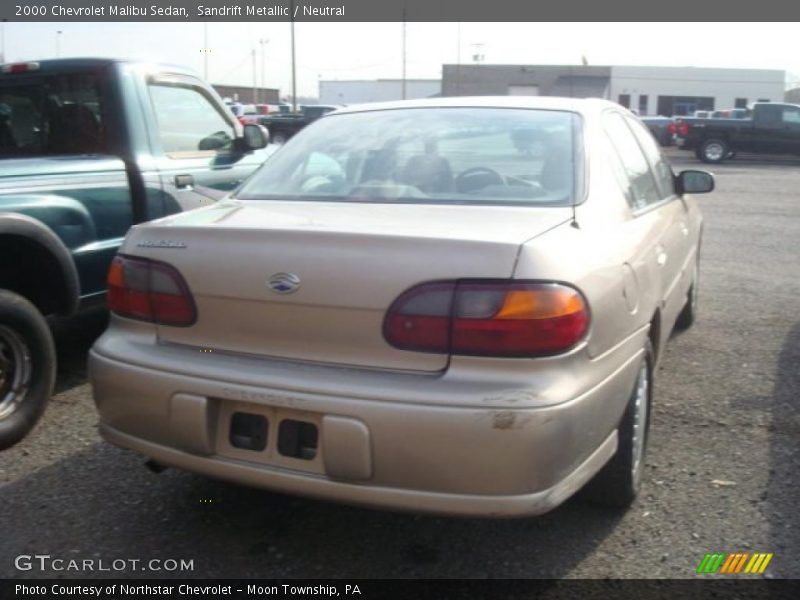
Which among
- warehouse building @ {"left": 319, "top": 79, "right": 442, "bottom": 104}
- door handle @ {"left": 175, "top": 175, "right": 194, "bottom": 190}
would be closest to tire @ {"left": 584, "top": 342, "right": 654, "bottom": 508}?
door handle @ {"left": 175, "top": 175, "right": 194, "bottom": 190}

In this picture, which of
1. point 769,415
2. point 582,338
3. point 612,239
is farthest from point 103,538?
point 769,415

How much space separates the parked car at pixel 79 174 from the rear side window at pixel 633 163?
7.61 feet

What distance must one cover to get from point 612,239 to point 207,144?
3.43 m

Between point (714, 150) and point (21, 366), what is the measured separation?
24820mm

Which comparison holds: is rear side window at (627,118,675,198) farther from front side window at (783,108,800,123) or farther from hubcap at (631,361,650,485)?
front side window at (783,108,800,123)

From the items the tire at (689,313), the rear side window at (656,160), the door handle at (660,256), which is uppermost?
the rear side window at (656,160)

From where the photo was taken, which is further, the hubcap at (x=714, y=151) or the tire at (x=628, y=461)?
the hubcap at (x=714, y=151)

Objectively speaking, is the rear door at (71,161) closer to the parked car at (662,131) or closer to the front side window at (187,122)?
the front side window at (187,122)

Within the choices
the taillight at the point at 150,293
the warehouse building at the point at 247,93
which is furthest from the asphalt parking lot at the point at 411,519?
the warehouse building at the point at 247,93

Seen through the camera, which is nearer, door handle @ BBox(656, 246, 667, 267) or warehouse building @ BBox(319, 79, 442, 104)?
door handle @ BBox(656, 246, 667, 267)

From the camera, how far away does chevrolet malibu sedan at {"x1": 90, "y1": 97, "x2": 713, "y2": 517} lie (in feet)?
7.98

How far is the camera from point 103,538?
303 centimetres

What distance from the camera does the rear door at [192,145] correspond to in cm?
500

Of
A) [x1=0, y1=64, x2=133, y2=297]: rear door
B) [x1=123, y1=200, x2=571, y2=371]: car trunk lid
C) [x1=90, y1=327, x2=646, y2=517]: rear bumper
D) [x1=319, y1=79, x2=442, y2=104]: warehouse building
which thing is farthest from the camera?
[x1=319, y1=79, x2=442, y2=104]: warehouse building
